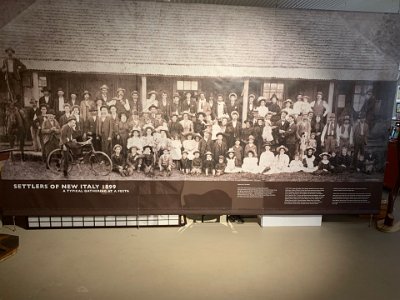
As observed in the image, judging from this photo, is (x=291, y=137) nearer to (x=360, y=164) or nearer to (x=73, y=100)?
(x=360, y=164)

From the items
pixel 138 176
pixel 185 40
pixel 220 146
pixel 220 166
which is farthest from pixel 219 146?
pixel 185 40

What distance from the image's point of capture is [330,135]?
3816 millimetres

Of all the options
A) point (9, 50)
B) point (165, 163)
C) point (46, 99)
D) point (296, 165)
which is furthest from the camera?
point (296, 165)

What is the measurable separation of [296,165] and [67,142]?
2.95 meters

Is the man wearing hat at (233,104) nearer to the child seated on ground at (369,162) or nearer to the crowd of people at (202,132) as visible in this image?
the crowd of people at (202,132)

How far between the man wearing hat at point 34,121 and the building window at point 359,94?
4.00m

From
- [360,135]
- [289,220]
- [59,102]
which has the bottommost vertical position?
[289,220]

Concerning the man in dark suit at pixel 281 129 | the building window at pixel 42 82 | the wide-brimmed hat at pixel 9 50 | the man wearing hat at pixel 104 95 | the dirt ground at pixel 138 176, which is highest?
the wide-brimmed hat at pixel 9 50

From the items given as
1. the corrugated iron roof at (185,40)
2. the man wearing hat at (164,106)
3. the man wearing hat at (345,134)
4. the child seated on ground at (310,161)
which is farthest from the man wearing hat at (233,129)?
the man wearing hat at (345,134)

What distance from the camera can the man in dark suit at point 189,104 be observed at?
11.8ft

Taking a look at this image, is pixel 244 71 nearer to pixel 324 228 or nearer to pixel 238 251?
pixel 238 251

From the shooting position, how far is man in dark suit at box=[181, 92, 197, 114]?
142 inches

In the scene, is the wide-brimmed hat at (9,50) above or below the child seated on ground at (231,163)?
above

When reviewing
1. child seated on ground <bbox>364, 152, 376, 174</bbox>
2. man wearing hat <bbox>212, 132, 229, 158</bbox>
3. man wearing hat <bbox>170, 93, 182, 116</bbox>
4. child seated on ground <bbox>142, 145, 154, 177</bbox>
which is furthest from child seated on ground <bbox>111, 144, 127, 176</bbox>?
child seated on ground <bbox>364, 152, 376, 174</bbox>
